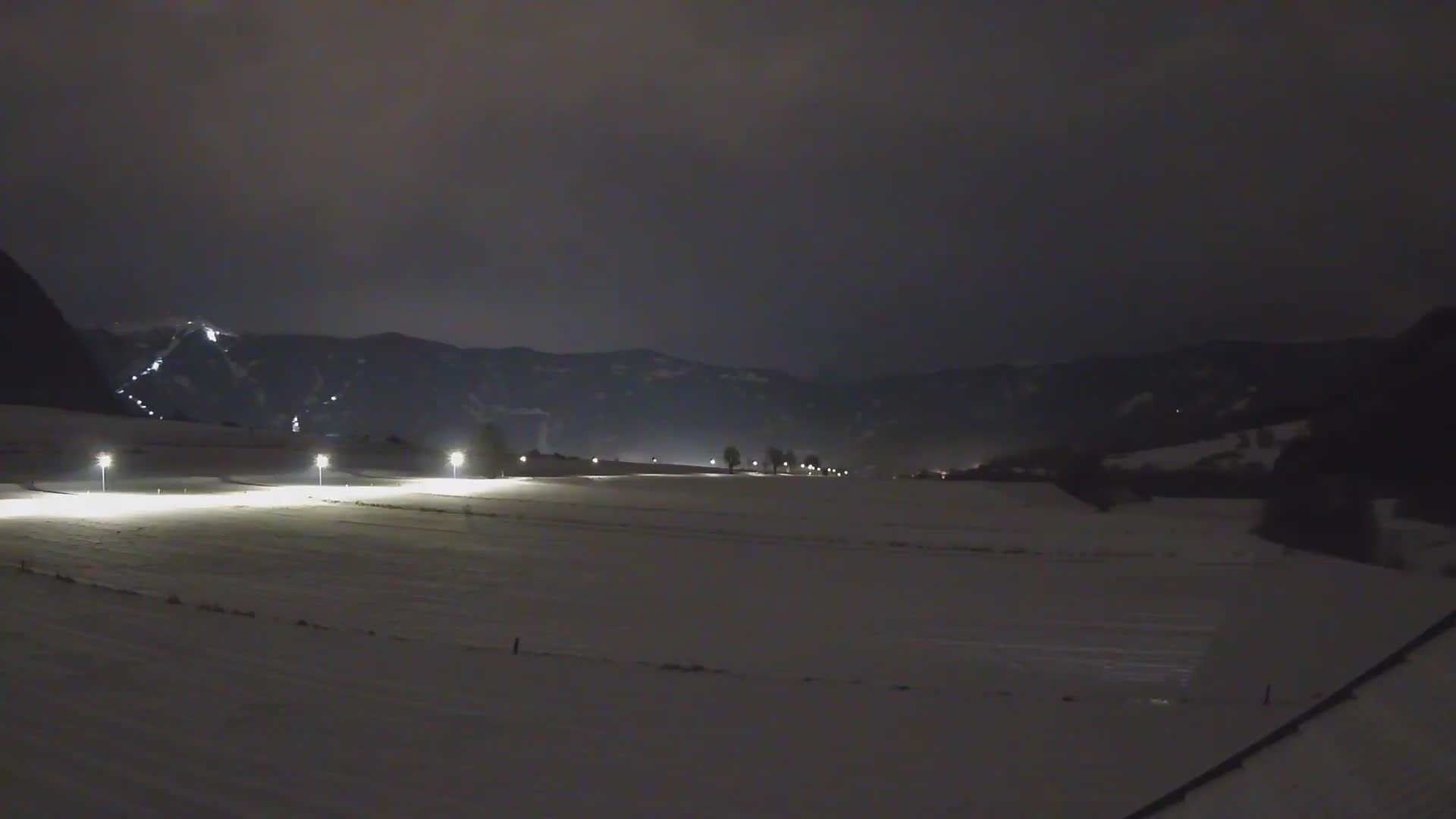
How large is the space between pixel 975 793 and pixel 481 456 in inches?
2504

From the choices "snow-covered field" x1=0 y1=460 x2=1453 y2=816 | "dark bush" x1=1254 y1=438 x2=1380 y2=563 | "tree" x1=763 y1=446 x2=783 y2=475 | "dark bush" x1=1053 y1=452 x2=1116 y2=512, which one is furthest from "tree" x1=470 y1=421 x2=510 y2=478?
"dark bush" x1=1254 y1=438 x2=1380 y2=563

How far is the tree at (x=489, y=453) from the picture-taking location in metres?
60.8

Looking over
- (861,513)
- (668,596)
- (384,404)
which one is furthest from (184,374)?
(668,596)

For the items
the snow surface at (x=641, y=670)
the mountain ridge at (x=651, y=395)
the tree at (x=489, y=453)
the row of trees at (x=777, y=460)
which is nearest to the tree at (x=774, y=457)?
the row of trees at (x=777, y=460)

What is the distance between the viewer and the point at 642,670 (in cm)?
953

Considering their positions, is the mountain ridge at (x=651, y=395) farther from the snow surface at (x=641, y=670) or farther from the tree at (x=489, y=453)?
the snow surface at (x=641, y=670)

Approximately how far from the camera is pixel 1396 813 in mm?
3742

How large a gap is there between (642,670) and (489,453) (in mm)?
62189

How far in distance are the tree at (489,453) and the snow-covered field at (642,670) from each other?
3872 centimetres

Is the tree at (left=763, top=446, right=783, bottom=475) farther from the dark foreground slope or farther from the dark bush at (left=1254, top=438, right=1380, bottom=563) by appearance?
the dark bush at (left=1254, top=438, right=1380, bottom=563)

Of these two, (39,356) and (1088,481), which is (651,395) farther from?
(1088,481)

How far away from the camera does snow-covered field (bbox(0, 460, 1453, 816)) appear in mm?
6457

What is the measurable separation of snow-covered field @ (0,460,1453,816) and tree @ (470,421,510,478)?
3872 centimetres

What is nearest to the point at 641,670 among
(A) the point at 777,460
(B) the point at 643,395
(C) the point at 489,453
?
(C) the point at 489,453
